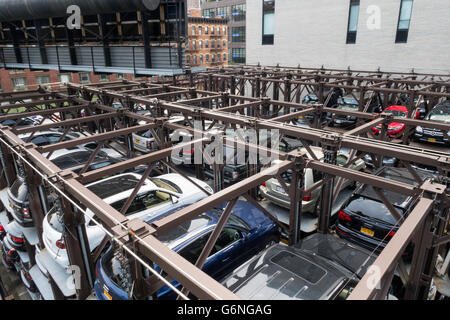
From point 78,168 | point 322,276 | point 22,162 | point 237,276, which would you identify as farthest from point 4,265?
point 322,276

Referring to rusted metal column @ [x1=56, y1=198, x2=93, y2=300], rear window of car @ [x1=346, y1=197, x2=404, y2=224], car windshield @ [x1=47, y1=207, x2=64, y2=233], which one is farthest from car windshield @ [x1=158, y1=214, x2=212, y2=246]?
rear window of car @ [x1=346, y1=197, x2=404, y2=224]

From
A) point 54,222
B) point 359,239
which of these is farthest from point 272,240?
point 54,222

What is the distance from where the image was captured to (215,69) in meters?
23.4

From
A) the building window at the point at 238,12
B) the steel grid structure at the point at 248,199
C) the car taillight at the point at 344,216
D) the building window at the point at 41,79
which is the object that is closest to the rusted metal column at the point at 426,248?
the steel grid structure at the point at 248,199

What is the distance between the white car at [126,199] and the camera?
593cm

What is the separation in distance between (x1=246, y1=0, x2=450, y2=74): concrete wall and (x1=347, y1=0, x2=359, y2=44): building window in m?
0.33

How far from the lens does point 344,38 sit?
24.4 meters

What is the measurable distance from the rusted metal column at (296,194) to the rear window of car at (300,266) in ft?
2.85

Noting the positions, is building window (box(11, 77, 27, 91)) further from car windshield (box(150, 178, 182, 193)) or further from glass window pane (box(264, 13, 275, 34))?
car windshield (box(150, 178, 182, 193))

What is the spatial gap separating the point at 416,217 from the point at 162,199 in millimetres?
5230

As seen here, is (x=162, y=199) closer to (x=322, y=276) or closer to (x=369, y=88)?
(x=322, y=276)

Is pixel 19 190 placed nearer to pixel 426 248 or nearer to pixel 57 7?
pixel 426 248

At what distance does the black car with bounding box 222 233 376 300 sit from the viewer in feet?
13.4

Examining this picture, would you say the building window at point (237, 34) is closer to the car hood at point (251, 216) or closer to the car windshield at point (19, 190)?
the car windshield at point (19, 190)
